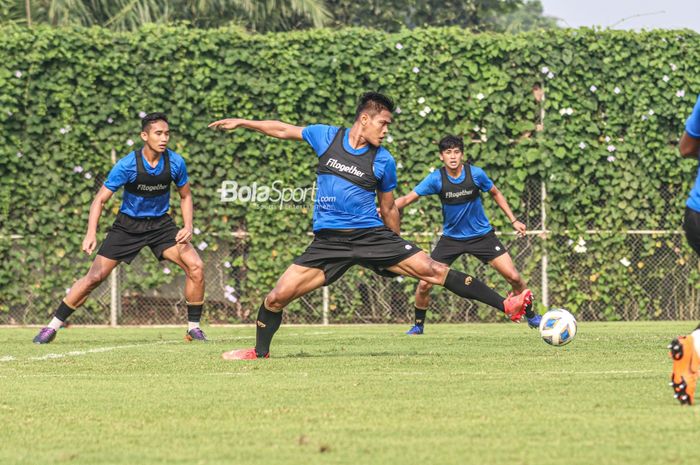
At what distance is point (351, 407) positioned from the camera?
22.6 ft

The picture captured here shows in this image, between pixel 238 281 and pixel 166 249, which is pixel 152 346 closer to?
pixel 166 249

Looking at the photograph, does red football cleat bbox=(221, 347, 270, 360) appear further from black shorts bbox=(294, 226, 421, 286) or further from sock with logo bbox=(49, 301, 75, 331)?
sock with logo bbox=(49, 301, 75, 331)

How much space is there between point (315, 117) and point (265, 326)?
808 cm

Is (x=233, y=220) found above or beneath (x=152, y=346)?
above

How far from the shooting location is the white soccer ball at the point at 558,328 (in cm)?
1041

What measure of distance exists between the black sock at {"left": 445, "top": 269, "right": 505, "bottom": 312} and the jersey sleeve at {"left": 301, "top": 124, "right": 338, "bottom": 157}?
1.49 m

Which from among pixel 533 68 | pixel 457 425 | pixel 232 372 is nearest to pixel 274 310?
pixel 232 372

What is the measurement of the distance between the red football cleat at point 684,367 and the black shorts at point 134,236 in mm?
7469

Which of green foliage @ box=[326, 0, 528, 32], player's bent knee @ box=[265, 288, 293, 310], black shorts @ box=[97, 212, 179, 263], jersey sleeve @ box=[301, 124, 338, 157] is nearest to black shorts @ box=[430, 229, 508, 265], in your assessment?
black shorts @ box=[97, 212, 179, 263]

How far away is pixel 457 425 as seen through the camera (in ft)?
20.1

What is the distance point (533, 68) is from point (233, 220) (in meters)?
4.94

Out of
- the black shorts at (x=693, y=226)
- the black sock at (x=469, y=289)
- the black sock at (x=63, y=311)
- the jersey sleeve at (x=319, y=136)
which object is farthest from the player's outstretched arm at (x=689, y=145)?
the black sock at (x=63, y=311)

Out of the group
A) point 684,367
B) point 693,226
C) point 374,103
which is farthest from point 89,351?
point 684,367

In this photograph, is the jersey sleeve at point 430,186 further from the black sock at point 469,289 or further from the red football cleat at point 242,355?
the red football cleat at point 242,355
